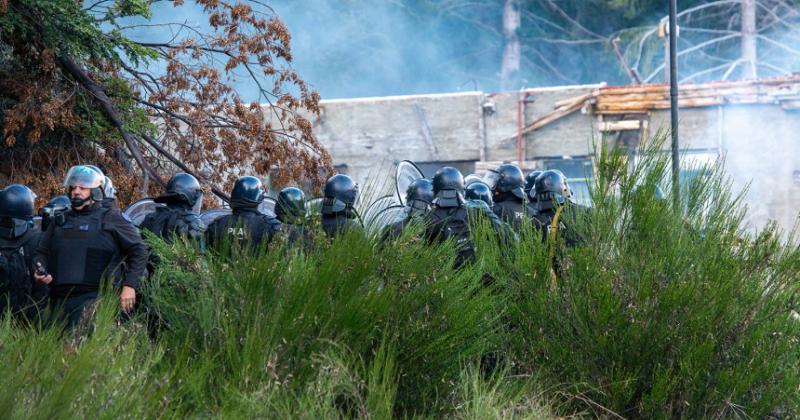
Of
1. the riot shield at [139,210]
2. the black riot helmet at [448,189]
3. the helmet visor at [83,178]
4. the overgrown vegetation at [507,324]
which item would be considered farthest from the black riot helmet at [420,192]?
the overgrown vegetation at [507,324]

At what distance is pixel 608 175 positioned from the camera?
5.77 m

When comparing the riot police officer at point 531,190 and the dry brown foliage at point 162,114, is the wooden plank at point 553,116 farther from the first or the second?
the riot police officer at point 531,190

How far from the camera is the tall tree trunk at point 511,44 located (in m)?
35.4

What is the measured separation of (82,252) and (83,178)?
0.49 meters

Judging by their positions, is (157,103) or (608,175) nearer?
(608,175)

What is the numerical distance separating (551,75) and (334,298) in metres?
31.7

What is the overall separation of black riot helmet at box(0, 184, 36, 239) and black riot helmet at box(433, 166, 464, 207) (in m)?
2.82

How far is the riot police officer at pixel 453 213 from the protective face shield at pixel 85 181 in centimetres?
215

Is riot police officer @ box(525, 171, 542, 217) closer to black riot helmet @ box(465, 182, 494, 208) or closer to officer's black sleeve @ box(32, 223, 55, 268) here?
black riot helmet @ box(465, 182, 494, 208)

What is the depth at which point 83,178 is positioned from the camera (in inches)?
289

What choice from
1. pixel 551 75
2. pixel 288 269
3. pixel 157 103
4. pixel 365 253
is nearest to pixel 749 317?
pixel 365 253

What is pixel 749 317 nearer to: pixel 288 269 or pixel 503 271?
pixel 503 271

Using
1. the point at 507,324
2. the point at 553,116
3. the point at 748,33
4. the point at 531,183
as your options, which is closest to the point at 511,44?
the point at 748,33

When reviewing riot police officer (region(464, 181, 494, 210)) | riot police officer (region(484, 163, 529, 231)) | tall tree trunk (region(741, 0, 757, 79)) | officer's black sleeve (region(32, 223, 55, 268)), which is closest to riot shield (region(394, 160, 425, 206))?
riot police officer (region(484, 163, 529, 231))
